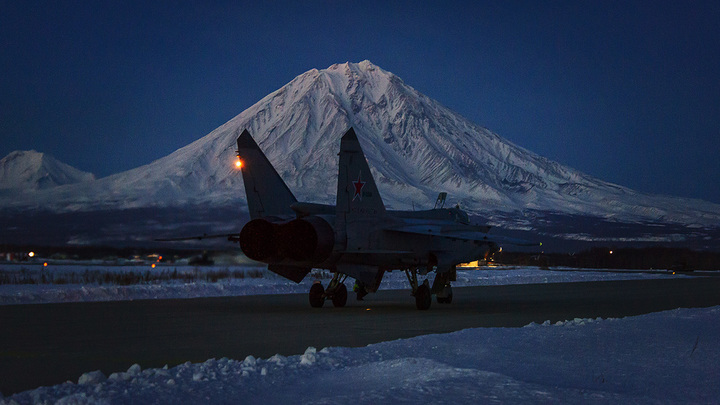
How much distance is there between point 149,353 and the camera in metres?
11.6

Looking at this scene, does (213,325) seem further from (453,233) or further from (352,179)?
(453,233)

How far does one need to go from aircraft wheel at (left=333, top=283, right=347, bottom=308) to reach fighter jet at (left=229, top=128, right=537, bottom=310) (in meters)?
0.01

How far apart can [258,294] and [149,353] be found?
18549 millimetres

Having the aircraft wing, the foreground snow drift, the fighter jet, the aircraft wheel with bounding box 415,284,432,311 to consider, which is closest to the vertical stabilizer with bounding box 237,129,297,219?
the fighter jet

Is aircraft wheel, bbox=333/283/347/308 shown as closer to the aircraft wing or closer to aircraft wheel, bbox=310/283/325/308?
aircraft wheel, bbox=310/283/325/308

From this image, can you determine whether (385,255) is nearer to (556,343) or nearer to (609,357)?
(556,343)

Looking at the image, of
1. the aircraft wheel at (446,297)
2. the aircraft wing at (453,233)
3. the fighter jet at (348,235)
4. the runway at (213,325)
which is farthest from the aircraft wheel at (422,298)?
the aircraft wheel at (446,297)

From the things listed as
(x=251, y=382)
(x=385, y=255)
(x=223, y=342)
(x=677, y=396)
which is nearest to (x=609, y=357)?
(x=677, y=396)

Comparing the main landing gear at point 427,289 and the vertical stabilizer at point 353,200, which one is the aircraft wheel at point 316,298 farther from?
the main landing gear at point 427,289

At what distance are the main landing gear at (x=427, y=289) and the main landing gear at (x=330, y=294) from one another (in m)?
2.08

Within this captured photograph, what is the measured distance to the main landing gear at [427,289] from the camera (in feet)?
72.1

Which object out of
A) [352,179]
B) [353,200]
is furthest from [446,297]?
[352,179]

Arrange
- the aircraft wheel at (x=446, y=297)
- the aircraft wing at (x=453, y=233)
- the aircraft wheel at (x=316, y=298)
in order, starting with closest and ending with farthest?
the aircraft wing at (x=453, y=233)
the aircraft wheel at (x=316, y=298)
the aircraft wheel at (x=446, y=297)

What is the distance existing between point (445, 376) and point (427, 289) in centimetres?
1397
